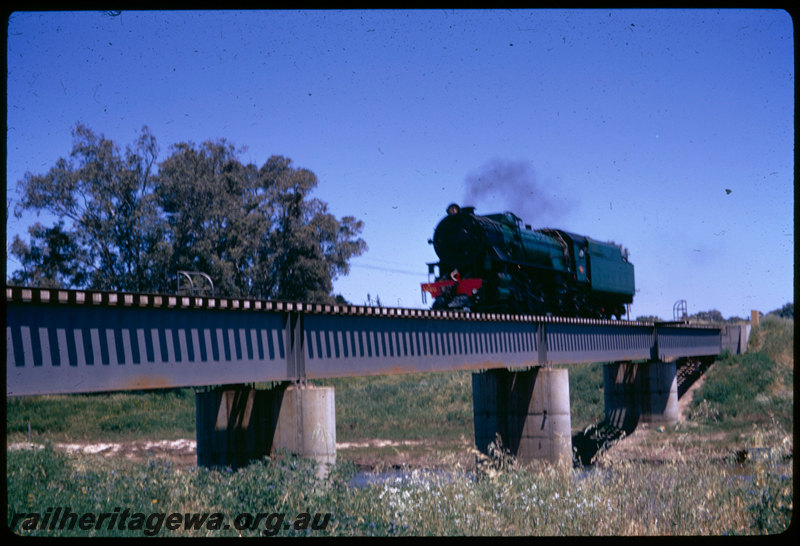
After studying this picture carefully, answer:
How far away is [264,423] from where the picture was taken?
19.9 meters

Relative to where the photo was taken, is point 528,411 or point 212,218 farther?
point 212,218

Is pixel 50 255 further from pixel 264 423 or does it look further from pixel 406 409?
pixel 264 423

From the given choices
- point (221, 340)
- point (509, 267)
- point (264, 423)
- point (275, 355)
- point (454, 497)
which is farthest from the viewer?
point (509, 267)

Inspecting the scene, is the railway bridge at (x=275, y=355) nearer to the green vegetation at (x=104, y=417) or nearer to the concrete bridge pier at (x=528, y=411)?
the concrete bridge pier at (x=528, y=411)

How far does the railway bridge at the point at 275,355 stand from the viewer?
1328 centimetres

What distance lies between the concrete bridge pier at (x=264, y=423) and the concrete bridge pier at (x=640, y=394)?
28451 millimetres

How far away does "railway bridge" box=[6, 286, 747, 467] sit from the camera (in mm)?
13281

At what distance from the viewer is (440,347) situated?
25375 millimetres

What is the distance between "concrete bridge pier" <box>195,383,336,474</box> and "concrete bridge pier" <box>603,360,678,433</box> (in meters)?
28.5

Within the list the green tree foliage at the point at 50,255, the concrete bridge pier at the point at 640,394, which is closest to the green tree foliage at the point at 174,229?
the green tree foliage at the point at 50,255

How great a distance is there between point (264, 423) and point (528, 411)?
14357 millimetres

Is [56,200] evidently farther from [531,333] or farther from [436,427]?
[531,333]

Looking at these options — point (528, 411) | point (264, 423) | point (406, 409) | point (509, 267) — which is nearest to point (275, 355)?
point (264, 423)
